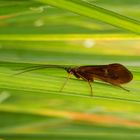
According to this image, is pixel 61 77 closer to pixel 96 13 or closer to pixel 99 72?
pixel 99 72

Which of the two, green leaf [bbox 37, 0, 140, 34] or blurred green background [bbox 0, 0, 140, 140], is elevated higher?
green leaf [bbox 37, 0, 140, 34]

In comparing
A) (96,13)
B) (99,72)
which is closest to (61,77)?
(99,72)

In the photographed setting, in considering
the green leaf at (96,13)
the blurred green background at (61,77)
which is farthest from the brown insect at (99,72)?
the green leaf at (96,13)

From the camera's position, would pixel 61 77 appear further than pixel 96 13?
Yes

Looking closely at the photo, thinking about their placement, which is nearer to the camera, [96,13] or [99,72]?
[96,13]

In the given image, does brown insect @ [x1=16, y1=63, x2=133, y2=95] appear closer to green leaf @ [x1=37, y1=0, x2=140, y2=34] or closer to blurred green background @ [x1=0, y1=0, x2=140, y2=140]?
blurred green background @ [x1=0, y1=0, x2=140, y2=140]

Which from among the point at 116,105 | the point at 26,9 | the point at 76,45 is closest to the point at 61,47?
the point at 76,45

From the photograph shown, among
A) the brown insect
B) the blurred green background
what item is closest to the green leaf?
the blurred green background

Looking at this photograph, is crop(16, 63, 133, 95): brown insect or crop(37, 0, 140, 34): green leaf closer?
crop(37, 0, 140, 34): green leaf

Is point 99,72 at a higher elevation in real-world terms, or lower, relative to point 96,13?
lower
